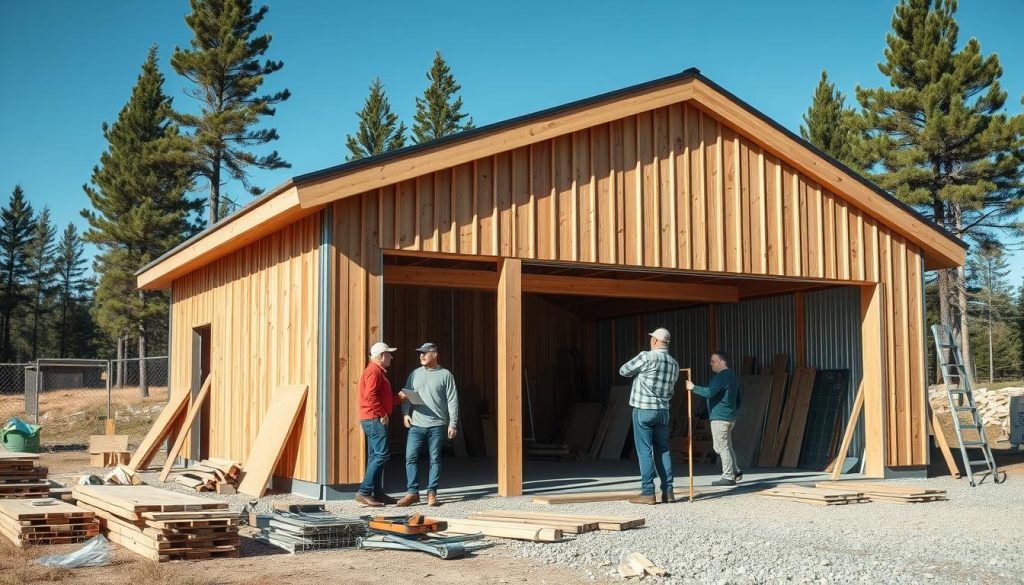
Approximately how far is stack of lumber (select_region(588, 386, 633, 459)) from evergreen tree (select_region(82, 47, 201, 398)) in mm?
22784

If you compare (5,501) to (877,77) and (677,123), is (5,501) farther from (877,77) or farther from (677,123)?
(877,77)

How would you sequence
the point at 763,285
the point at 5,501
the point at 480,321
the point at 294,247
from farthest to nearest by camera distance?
the point at 480,321, the point at 763,285, the point at 294,247, the point at 5,501

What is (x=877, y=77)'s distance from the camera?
3172cm

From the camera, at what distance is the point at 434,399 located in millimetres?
10195

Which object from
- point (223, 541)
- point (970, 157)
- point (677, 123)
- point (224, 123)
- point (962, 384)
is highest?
point (224, 123)

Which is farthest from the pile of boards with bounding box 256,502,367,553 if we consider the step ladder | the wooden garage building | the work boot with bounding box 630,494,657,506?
the step ladder

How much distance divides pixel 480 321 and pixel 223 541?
1183 centimetres

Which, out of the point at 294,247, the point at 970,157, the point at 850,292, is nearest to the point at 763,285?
the point at 850,292

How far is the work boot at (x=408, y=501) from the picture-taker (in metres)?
9.92

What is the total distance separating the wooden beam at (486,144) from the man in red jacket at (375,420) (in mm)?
1706

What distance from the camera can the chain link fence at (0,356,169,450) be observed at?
21859 millimetres

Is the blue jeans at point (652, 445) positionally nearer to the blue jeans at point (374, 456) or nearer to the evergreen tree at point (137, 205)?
the blue jeans at point (374, 456)

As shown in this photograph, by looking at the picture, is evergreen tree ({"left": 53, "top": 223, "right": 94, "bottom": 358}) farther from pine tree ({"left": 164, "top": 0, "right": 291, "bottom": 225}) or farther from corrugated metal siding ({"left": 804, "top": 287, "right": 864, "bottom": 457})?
corrugated metal siding ({"left": 804, "top": 287, "right": 864, "bottom": 457})

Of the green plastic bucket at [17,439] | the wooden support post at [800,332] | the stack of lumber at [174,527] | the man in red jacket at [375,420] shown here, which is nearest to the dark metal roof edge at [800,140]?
the wooden support post at [800,332]
